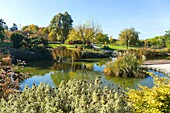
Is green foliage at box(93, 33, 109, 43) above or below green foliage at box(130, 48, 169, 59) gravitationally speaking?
above

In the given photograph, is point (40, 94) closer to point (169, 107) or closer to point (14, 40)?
point (169, 107)

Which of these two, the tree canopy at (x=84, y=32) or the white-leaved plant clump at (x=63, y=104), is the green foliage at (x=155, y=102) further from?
the tree canopy at (x=84, y=32)

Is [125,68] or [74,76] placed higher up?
[125,68]

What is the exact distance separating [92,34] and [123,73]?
26569 millimetres

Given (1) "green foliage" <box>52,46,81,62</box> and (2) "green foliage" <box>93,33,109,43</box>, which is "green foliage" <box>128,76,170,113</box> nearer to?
(1) "green foliage" <box>52,46,81,62</box>

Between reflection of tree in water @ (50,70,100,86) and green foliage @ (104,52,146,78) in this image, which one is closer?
reflection of tree in water @ (50,70,100,86)

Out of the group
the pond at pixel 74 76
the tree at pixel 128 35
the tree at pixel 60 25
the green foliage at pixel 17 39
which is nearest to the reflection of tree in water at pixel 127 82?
the pond at pixel 74 76

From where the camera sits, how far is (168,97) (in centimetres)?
371

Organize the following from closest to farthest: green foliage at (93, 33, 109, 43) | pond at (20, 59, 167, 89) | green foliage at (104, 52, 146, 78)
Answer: pond at (20, 59, 167, 89)
green foliage at (104, 52, 146, 78)
green foliage at (93, 33, 109, 43)

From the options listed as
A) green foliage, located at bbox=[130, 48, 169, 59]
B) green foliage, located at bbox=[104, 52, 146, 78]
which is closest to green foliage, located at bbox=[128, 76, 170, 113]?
green foliage, located at bbox=[104, 52, 146, 78]

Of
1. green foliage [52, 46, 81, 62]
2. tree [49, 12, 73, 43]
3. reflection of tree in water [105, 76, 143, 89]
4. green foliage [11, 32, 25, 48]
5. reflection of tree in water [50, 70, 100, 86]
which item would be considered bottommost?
reflection of tree in water [105, 76, 143, 89]

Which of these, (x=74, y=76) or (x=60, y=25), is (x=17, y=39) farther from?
(x=60, y=25)

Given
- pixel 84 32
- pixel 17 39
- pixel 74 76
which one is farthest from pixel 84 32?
pixel 74 76

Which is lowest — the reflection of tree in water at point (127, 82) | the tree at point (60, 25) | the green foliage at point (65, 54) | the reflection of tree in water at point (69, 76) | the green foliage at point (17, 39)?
the reflection of tree in water at point (127, 82)
